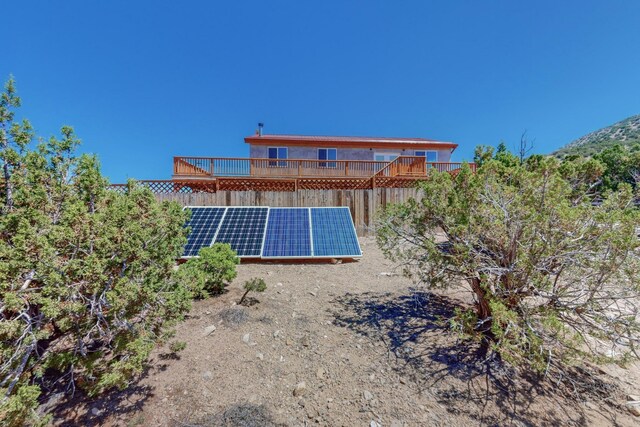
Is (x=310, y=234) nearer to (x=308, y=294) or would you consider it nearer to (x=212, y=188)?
(x=308, y=294)

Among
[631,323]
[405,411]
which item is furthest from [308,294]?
[631,323]

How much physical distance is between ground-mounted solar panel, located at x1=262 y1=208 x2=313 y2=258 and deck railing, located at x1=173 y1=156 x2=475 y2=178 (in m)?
5.98

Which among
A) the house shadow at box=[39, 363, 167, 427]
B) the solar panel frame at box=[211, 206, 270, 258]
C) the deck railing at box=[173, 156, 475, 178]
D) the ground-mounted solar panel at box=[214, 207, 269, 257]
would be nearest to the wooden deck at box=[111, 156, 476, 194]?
the deck railing at box=[173, 156, 475, 178]

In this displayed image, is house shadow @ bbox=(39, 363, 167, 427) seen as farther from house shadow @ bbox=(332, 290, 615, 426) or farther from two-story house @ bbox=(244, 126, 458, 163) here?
two-story house @ bbox=(244, 126, 458, 163)

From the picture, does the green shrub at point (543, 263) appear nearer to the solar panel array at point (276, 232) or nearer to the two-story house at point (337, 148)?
the solar panel array at point (276, 232)

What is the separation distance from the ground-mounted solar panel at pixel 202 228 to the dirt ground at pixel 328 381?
2.87 metres

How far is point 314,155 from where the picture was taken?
756 inches

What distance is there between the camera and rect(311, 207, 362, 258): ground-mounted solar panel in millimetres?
6868

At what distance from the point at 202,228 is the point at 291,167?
9.91 metres

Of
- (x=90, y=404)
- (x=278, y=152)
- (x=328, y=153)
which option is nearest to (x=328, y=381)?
(x=90, y=404)

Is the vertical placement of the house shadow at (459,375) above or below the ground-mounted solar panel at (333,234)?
below

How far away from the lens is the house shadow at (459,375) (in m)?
2.40

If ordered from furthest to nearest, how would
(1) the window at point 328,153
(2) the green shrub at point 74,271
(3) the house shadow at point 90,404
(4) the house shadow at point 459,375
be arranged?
(1) the window at point 328,153 < (4) the house shadow at point 459,375 < (3) the house shadow at point 90,404 < (2) the green shrub at point 74,271

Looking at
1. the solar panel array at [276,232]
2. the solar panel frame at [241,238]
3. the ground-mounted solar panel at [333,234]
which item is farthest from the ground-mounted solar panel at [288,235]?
the ground-mounted solar panel at [333,234]
